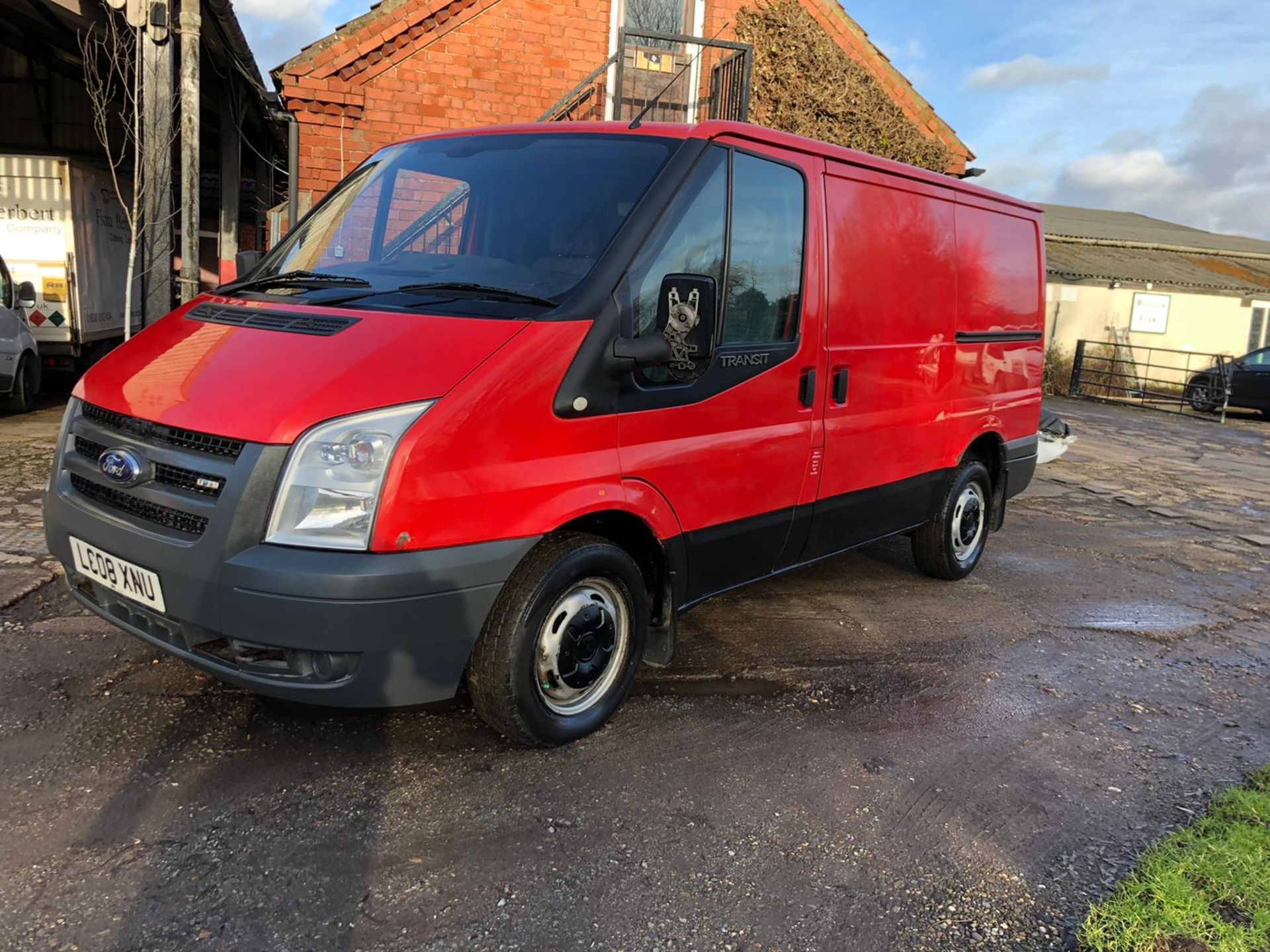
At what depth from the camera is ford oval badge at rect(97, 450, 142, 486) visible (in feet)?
9.75

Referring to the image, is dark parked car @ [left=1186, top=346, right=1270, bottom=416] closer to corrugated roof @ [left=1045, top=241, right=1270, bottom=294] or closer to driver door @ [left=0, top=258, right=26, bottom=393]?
corrugated roof @ [left=1045, top=241, right=1270, bottom=294]

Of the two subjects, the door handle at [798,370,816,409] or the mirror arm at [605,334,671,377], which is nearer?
the mirror arm at [605,334,671,377]

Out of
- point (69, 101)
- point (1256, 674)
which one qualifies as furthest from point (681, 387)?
point (69, 101)

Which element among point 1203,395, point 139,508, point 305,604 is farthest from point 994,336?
point 1203,395

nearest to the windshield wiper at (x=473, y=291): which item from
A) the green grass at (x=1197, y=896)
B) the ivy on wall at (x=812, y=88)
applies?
the green grass at (x=1197, y=896)

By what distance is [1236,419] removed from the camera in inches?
761

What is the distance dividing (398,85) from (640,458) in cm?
985

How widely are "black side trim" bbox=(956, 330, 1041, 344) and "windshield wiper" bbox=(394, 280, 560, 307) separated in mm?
2858

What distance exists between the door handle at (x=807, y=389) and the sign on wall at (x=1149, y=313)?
25.6m

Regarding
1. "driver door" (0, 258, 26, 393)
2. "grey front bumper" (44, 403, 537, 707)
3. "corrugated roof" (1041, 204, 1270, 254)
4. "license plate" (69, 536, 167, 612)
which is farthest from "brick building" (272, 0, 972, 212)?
Answer: "corrugated roof" (1041, 204, 1270, 254)

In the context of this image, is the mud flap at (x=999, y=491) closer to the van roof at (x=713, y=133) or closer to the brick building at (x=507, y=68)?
the van roof at (x=713, y=133)

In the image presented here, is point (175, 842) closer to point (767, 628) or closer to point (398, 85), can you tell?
point (767, 628)

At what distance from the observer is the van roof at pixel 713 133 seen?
358 centimetres

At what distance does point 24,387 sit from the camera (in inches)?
390
